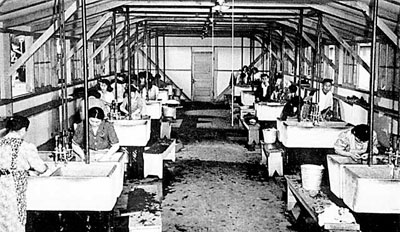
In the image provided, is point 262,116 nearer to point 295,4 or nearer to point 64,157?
point 295,4

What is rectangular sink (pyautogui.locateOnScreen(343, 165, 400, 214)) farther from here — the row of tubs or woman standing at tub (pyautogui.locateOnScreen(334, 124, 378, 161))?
woman standing at tub (pyautogui.locateOnScreen(334, 124, 378, 161))

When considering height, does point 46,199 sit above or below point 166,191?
above

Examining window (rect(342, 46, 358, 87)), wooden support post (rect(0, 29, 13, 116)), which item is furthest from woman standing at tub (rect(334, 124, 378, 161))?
window (rect(342, 46, 358, 87))

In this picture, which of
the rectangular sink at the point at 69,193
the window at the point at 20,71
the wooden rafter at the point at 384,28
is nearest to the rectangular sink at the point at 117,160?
the rectangular sink at the point at 69,193

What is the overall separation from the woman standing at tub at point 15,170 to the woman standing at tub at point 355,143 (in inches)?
112

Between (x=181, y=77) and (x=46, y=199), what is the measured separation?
14995mm

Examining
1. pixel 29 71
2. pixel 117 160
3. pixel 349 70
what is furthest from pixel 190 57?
pixel 117 160

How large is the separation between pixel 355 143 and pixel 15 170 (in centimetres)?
322

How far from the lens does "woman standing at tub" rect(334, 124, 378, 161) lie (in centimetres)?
493

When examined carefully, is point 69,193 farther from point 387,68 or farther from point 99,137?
point 387,68

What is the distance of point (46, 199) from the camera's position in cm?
396

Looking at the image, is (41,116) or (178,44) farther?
(178,44)

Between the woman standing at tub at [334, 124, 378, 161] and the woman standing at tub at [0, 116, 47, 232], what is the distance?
2.83m

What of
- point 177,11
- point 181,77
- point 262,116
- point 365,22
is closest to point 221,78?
point 181,77
